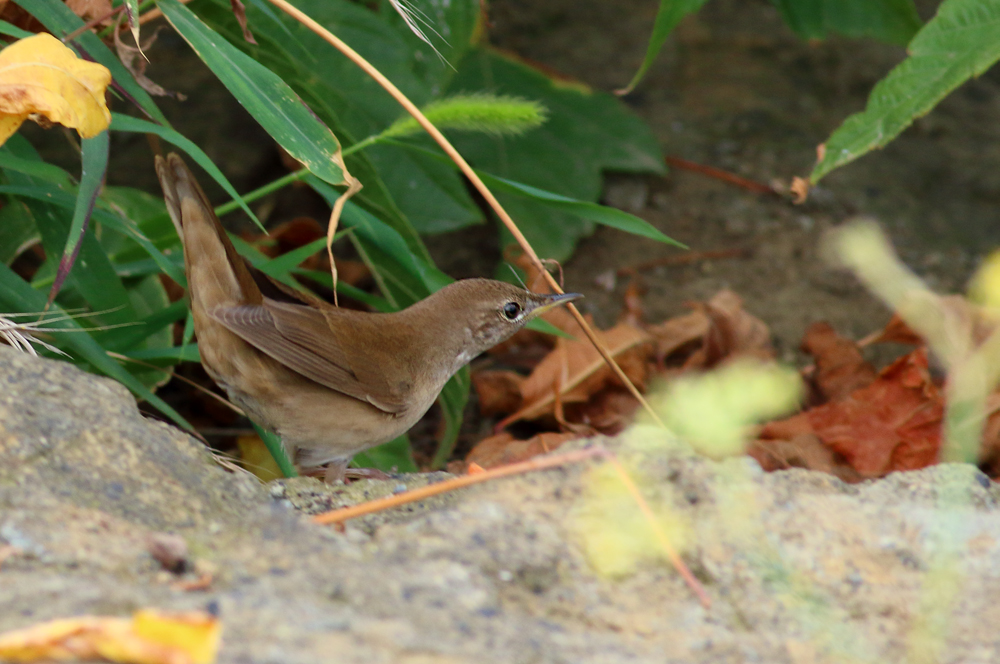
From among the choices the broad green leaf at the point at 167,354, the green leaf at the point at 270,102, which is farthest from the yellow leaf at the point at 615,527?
the broad green leaf at the point at 167,354

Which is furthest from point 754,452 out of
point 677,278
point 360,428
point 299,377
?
point 677,278

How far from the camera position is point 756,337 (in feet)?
13.8

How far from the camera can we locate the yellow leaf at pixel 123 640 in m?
1.27

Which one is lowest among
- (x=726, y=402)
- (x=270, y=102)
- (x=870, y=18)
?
(x=726, y=402)

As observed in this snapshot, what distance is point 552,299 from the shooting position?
11.1ft

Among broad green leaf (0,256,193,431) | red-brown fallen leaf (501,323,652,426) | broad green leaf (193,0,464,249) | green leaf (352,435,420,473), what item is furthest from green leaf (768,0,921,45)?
broad green leaf (0,256,193,431)

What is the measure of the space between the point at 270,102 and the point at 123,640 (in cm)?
174

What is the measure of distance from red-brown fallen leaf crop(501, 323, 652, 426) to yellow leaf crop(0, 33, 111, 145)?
1.86 meters

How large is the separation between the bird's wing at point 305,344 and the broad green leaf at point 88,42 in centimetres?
60

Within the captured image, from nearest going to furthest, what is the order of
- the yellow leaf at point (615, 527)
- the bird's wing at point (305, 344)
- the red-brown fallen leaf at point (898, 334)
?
the yellow leaf at point (615, 527)
the bird's wing at point (305, 344)
the red-brown fallen leaf at point (898, 334)

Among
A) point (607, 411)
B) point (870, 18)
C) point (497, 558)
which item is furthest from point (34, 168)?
point (870, 18)

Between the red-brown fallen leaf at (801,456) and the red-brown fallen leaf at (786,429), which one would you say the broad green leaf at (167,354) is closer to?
the red-brown fallen leaf at (801,456)

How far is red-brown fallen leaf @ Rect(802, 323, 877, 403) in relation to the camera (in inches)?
158

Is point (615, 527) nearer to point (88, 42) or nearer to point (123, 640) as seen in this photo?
point (123, 640)
